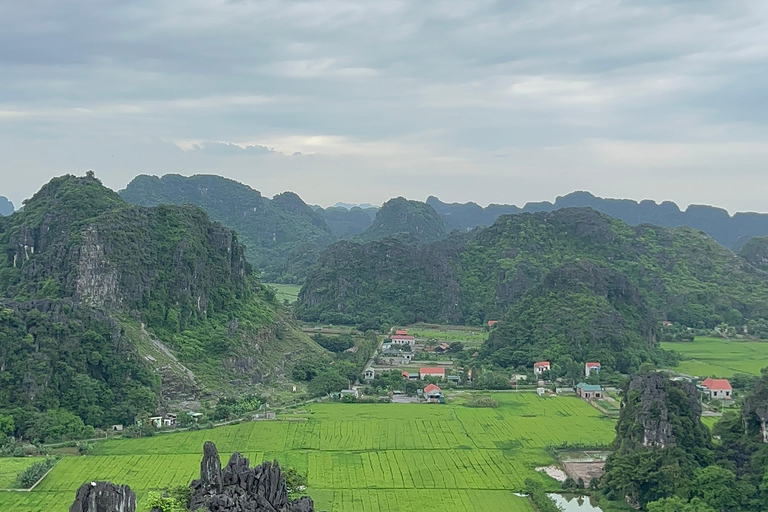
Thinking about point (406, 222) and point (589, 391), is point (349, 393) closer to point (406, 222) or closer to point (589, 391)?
point (589, 391)

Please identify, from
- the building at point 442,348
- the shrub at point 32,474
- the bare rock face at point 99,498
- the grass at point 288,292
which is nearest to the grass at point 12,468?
the shrub at point 32,474

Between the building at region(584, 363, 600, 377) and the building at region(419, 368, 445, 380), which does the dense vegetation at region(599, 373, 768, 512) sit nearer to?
the building at region(584, 363, 600, 377)

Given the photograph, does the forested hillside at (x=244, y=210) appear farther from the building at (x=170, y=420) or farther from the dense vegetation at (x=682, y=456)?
the dense vegetation at (x=682, y=456)

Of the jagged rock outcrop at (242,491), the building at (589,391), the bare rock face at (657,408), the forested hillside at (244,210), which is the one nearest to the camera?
the jagged rock outcrop at (242,491)

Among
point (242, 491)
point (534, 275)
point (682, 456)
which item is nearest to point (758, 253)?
point (534, 275)

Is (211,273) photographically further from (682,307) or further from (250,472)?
(682,307)
